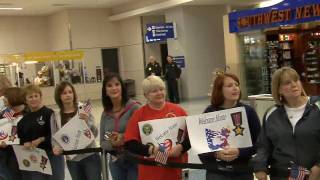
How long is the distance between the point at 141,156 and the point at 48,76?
735 inches

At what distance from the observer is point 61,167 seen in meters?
4.62

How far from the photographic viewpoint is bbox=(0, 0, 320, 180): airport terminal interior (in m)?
15.0

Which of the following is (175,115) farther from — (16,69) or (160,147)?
(16,69)

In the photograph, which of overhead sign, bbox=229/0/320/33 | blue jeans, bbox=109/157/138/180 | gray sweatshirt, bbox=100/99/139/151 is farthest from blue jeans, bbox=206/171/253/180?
overhead sign, bbox=229/0/320/33

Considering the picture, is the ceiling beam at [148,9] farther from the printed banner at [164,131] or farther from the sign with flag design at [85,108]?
the printed banner at [164,131]

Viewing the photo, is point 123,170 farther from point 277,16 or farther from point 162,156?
point 277,16

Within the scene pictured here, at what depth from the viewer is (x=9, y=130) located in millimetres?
4785

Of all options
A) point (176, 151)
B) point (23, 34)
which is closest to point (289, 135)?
point (176, 151)

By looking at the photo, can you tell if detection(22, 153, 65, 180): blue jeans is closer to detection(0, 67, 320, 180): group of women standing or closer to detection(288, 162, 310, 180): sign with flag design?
detection(0, 67, 320, 180): group of women standing

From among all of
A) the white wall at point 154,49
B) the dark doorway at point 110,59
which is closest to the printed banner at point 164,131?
the white wall at point 154,49

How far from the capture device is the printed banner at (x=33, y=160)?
4512 mm

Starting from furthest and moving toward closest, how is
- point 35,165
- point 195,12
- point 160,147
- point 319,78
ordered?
point 195,12, point 319,78, point 35,165, point 160,147

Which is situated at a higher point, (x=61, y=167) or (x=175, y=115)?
(x=175, y=115)

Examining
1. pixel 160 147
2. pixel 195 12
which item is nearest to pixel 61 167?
pixel 160 147
